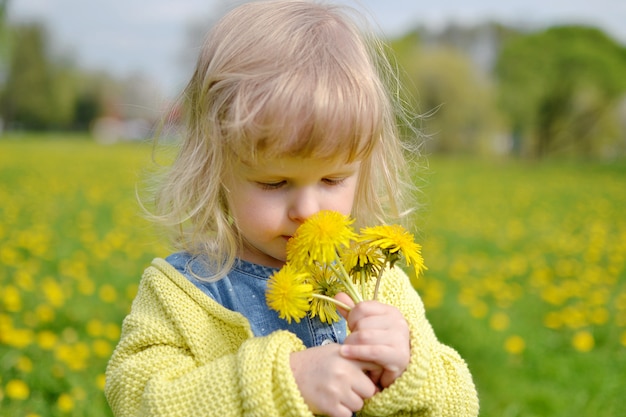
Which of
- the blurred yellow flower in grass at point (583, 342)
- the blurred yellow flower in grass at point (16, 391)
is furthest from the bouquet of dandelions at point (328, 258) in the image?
the blurred yellow flower in grass at point (583, 342)

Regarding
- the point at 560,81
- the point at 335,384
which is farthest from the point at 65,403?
the point at 560,81

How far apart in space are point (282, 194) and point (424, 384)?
501mm

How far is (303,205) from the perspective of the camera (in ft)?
4.69

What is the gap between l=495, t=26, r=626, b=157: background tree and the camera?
28938 millimetres

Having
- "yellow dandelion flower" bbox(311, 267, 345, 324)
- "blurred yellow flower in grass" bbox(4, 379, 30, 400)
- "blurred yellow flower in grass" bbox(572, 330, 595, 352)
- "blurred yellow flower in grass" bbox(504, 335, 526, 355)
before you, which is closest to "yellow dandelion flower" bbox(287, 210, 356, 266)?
"yellow dandelion flower" bbox(311, 267, 345, 324)

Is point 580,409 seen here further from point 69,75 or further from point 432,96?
point 69,75

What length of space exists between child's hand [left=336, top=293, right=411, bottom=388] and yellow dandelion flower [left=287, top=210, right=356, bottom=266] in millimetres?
125

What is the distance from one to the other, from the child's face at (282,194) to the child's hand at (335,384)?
0.94 ft

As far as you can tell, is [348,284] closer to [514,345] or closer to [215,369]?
[215,369]

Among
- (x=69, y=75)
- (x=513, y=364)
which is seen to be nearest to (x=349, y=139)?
(x=513, y=364)

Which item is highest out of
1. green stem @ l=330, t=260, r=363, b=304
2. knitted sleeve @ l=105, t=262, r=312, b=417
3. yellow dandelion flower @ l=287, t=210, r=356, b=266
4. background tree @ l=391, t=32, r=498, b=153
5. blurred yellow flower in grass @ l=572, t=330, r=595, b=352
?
yellow dandelion flower @ l=287, t=210, r=356, b=266

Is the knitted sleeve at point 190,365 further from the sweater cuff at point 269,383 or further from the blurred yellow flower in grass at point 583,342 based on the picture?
the blurred yellow flower in grass at point 583,342

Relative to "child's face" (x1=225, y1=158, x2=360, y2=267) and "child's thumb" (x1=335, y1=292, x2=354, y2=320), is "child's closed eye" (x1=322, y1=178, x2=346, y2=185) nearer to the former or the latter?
"child's face" (x1=225, y1=158, x2=360, y2=267)

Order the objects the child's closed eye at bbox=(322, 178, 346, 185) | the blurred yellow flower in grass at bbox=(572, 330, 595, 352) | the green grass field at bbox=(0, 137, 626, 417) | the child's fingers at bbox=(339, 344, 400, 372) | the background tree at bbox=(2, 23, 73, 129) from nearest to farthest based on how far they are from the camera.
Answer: the child's fingers at bbox=(339, 344, 400, 372)
the child's closed eye at bbox=(322, 178, 346, 185)
the green grass field at bbox=(0, 137, 626, 417)
the blurred yellow flower in grass at bbox=(572, 330, 595, 352)
the background tree at bbox=(2, 23, 73, 129)
